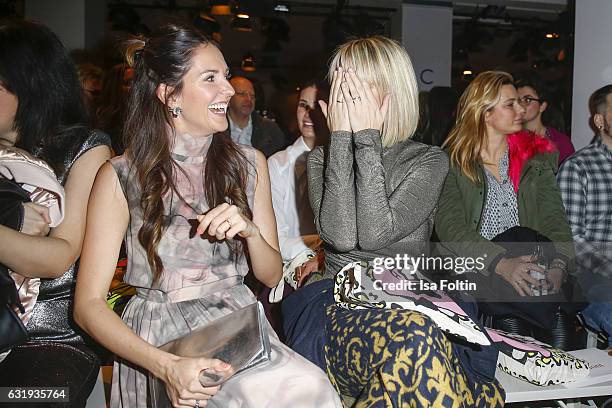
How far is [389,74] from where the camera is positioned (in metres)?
2.12

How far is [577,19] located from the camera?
392 centimetres

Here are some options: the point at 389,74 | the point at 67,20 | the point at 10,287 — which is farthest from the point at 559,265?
the point at 67,20

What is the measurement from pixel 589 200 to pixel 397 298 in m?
1.84

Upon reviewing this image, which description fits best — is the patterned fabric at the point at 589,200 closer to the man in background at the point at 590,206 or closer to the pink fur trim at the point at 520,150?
the man in background at the point at 590,206

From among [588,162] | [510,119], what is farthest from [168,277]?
[588,162]

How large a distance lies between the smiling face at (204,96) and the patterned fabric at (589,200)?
2.11m

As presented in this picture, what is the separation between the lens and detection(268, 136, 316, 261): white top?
313 cm

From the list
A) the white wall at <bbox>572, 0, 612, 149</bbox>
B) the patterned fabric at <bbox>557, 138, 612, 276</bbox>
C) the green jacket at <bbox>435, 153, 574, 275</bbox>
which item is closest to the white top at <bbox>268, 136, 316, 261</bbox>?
the green jacket at <bbox>435, 153, 574, 275</bbox>

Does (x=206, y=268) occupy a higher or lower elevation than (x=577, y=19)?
lower

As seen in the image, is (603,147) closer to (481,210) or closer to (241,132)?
(481,210)

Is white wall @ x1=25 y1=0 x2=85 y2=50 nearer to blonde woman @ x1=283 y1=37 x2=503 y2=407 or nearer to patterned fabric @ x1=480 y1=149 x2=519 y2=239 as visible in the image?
patterned fabric @ x1=480 y1=149 x2=519 y2=239

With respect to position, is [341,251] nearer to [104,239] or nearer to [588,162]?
[104,239]

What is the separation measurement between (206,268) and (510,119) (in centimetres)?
205

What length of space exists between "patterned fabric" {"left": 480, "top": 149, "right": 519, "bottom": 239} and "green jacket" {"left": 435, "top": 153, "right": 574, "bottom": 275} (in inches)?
1.1
